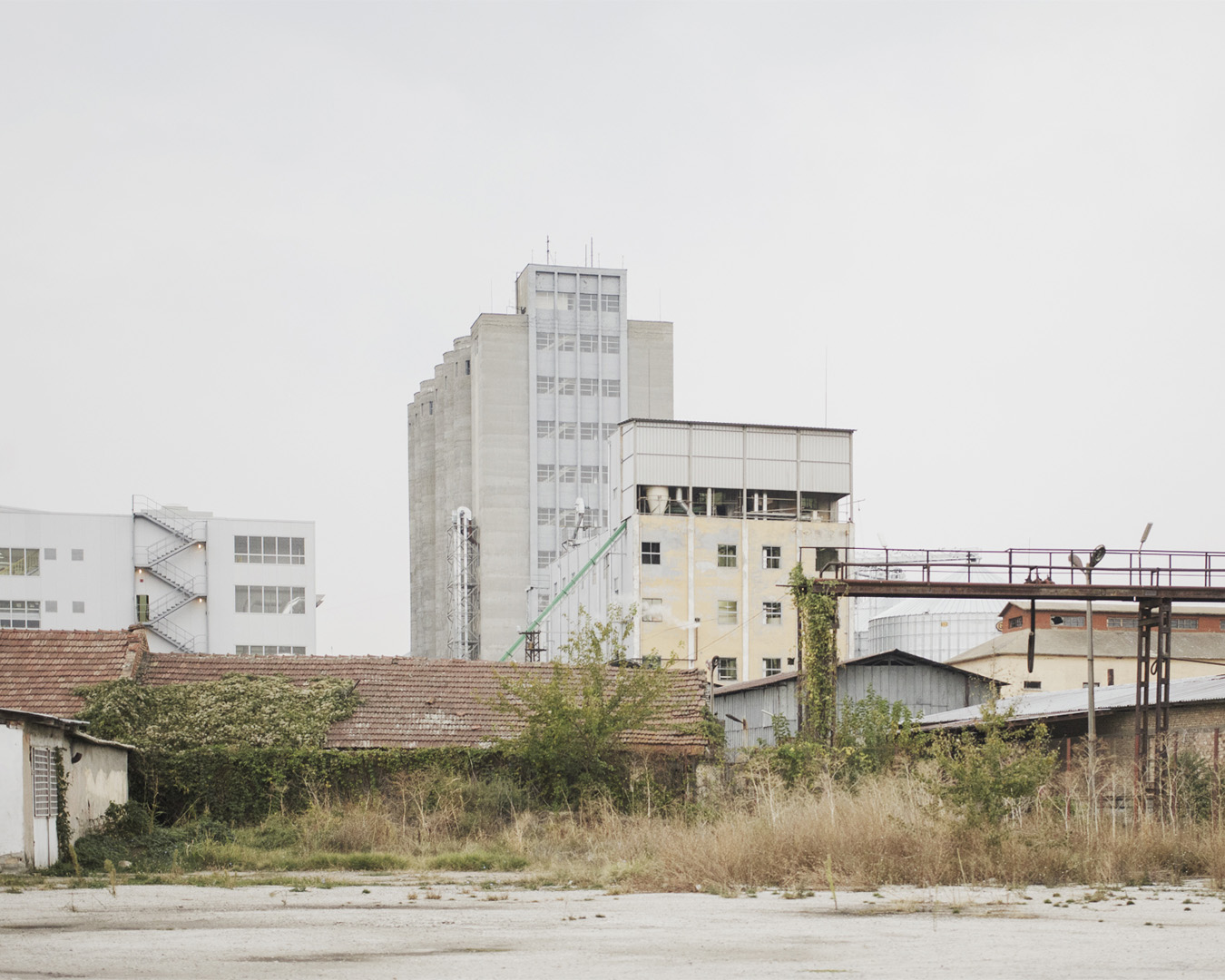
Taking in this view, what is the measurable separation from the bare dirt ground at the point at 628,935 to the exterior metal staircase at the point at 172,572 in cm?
6560

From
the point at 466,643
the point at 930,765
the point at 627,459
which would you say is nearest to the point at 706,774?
the point at 930,765

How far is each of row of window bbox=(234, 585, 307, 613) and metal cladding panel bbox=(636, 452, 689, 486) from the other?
84.6 ft

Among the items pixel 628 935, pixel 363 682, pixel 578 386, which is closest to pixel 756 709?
pixel 363 682

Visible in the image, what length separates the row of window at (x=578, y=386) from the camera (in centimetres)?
10188

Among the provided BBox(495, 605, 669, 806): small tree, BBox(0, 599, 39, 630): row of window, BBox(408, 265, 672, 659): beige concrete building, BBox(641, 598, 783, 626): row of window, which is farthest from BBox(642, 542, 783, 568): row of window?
BBox(0, 599, 39, 630): row of window

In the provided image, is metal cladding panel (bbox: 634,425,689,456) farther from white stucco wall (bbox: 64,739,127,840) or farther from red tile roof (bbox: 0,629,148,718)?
white stucco wall (bbox: 64,739,127,840)

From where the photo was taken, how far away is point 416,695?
106 ft

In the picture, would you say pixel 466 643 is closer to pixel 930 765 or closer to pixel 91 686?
pixel 91 686

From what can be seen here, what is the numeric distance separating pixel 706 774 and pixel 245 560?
55.0 m

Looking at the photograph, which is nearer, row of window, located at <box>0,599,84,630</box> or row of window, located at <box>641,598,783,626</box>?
row of window, located at <box>641,598,783,626</box>

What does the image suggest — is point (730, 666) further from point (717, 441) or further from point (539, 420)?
point (539, 420)

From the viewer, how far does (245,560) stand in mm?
80125

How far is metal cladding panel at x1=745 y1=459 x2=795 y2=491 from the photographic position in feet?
218

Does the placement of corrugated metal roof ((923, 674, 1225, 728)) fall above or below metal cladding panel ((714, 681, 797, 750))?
above
